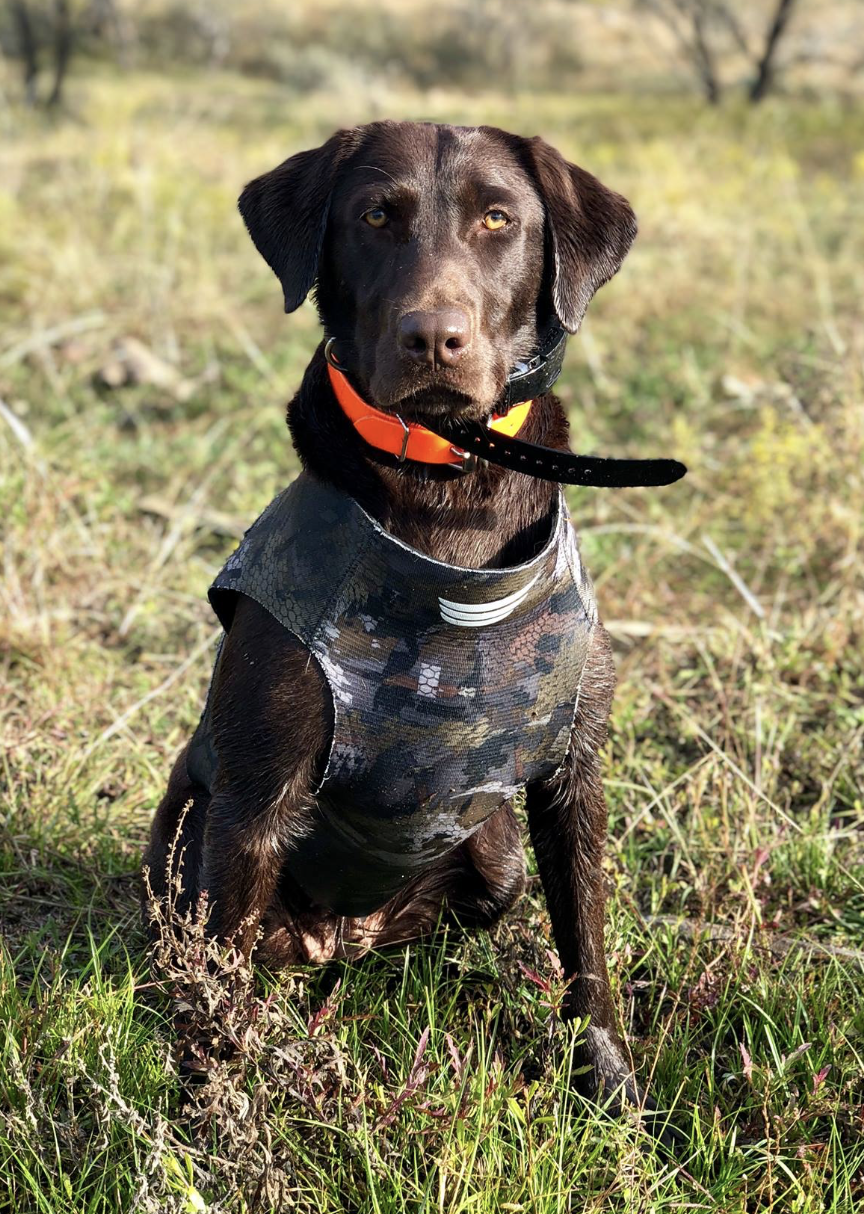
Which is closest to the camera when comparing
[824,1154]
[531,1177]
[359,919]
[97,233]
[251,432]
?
[531,1177]

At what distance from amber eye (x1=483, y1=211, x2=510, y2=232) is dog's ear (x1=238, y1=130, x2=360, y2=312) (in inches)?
11.3

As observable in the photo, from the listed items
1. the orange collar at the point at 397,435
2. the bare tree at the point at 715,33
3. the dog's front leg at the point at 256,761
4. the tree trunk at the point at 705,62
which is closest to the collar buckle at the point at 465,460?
the orange collar at the point at 397,435

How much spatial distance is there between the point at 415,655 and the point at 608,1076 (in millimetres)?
936

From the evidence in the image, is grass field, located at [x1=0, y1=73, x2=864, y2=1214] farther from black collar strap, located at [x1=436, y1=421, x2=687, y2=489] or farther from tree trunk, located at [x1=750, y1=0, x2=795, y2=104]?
tree trunk, located at [x1=750, y1=0, x2=795, y2=104]

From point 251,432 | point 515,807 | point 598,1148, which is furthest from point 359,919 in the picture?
point 251,432

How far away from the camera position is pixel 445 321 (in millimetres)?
2049

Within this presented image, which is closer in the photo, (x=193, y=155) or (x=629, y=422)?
(x=629, y=422)

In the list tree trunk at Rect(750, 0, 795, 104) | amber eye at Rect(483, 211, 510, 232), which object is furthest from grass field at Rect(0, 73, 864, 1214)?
tree trunk at Rect(750, 0, 795, 104)

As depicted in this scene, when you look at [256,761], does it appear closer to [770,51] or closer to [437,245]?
[437,245]

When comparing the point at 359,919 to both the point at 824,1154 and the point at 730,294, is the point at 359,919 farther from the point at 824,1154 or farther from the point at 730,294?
the point at 730,294

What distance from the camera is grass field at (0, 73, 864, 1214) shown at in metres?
2.14

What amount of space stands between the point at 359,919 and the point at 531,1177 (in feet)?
2.57

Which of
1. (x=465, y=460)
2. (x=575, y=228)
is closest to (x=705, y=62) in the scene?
(x=575, y=228)

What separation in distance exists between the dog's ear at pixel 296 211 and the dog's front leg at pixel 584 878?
858mm
